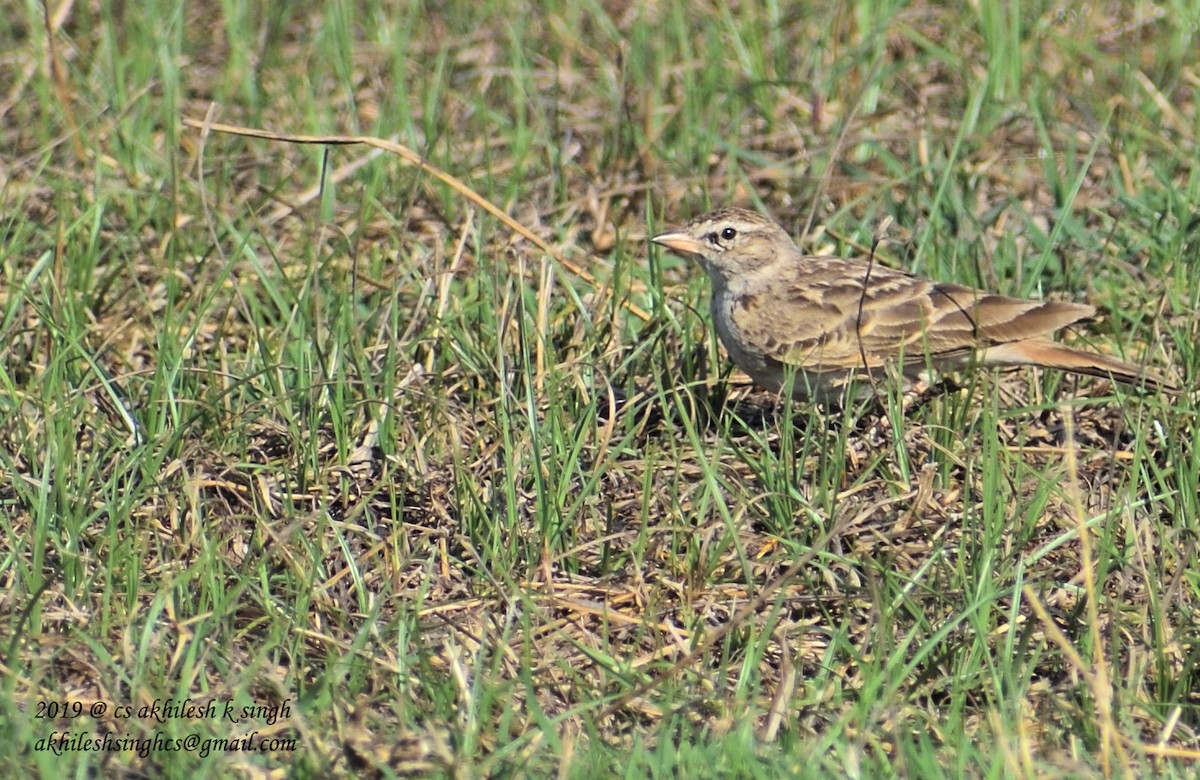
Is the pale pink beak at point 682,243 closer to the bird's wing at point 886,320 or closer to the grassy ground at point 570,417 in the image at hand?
the grassy ground at point 570,417

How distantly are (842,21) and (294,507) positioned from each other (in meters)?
4.24

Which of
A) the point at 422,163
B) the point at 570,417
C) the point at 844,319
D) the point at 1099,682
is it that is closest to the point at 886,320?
the point at 844,319

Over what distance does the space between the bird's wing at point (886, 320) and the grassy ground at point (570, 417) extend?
0.64 ft

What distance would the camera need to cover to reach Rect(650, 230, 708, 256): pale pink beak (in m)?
5.90

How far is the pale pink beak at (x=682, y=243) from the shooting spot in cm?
590

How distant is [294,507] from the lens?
4934 mm

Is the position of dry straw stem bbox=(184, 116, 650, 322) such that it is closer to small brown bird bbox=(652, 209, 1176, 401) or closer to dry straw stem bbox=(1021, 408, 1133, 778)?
small brown bird bbox=(652, 209, 1176, 401)

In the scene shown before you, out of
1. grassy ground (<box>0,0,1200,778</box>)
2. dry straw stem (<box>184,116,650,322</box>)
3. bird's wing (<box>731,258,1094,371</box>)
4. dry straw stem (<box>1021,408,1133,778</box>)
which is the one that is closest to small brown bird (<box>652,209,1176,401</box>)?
bird's wing (<box>731,258,1094,371</box>)

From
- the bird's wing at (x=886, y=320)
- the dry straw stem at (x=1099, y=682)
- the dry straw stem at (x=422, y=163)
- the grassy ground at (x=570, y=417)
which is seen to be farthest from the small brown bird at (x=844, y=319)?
the dry straw stem at (x=1099, y=682)

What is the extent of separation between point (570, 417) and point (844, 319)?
111 centimetres

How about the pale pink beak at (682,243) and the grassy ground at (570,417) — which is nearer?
the grassy ground at (570,417)

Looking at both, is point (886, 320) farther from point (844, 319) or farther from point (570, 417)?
point (570, 417)

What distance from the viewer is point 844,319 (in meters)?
5.80

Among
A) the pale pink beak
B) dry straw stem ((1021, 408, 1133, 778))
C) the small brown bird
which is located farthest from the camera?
the pale pink beak
